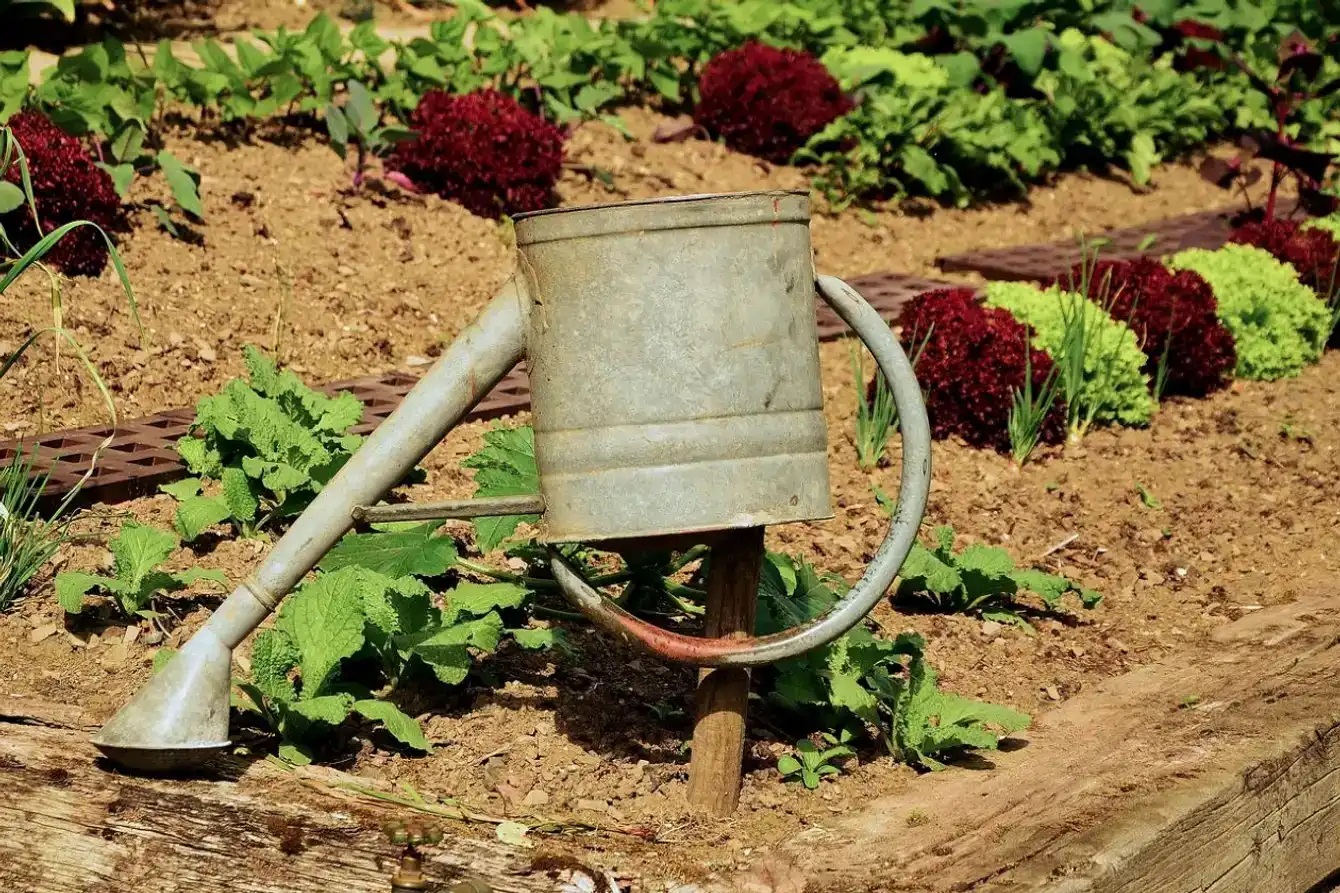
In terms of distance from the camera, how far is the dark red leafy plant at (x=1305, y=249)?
17.9 ft

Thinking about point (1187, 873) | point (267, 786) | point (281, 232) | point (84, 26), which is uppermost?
point (84, 26)

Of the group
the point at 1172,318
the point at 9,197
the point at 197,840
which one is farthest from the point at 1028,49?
the point at 197,840

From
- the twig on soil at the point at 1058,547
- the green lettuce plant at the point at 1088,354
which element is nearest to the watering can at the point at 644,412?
the twig on soil at the point at 1058,547

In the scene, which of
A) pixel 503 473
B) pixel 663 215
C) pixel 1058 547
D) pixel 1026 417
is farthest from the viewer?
pixel 1026 417

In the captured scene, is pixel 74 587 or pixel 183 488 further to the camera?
pixel 183 488

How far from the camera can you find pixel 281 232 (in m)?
4.81

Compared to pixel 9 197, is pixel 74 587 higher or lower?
lower

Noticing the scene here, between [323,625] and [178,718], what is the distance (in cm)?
29

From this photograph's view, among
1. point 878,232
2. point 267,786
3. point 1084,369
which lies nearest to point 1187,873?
point 267,786

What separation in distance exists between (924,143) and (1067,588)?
10.7 ft

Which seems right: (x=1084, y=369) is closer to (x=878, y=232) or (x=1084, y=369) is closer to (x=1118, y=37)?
(x=878, y=232)

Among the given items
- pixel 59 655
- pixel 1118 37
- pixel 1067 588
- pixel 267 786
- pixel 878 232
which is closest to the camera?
pixel 267 786

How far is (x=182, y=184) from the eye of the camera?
4.55m

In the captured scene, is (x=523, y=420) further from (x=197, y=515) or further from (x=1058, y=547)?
(x=1058, y=547)
